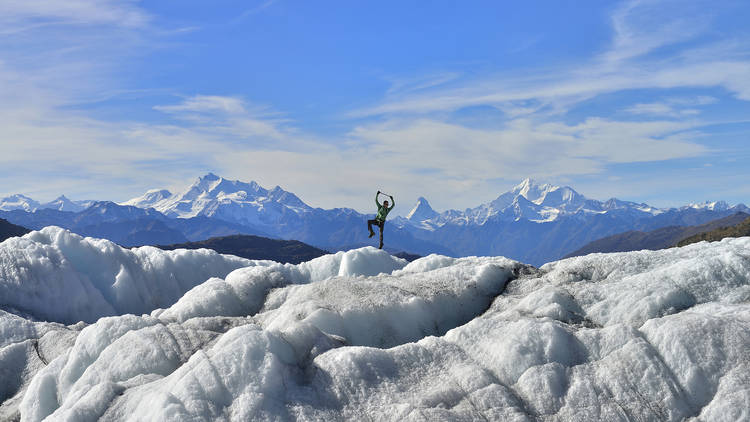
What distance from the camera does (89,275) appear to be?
43.8 meters

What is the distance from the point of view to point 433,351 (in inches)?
739

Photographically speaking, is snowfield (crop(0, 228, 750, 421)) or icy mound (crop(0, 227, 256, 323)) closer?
snowfield (crop(0, 228, 750, 421))

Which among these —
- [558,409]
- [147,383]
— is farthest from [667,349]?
[147,383]

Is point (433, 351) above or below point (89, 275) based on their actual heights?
above

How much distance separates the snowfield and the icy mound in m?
10.5

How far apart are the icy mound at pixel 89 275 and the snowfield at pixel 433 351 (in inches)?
412

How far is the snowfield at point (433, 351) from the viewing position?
16.3 meters

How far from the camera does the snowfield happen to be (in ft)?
53.6

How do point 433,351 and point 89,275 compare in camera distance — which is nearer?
point 433,351

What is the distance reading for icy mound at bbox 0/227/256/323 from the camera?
3706 centimetres

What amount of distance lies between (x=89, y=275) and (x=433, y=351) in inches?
1397

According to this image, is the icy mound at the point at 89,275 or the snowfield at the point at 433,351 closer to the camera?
the snowfield at the point at 433,351

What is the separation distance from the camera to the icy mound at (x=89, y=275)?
3706 cm

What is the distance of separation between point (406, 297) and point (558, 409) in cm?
937
